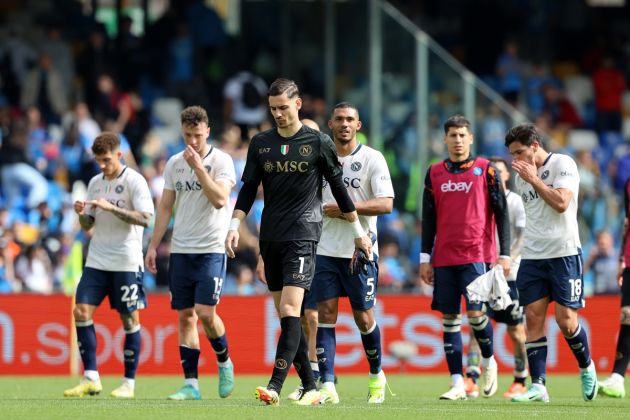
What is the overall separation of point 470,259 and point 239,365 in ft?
22.7

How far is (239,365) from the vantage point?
20.2 metres

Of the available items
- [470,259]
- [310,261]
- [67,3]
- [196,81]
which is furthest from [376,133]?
[310,261]

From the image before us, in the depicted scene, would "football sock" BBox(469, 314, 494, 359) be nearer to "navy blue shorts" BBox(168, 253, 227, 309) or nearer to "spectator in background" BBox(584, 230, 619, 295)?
"navy blue shorts" BBox(168, 253, 227, 309)

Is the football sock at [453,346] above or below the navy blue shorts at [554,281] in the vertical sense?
below

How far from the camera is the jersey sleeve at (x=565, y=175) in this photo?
1324 centimetres

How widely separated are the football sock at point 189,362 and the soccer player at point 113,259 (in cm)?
72

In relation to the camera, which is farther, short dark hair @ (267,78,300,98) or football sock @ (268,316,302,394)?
short dark hair @ (267,78,300,98)

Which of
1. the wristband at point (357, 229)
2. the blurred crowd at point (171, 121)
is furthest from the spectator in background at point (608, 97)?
the wristband at point (357, 229)

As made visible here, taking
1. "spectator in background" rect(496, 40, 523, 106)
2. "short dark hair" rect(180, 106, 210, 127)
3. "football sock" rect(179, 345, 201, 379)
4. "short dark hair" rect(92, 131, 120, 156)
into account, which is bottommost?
"football sock" rect(179, 345, 201, 379)

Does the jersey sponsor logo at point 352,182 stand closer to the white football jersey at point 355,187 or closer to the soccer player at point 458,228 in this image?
the white football jersey at point 355,187

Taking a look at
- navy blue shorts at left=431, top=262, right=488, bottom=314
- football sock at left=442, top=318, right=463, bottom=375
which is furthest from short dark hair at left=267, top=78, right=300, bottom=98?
football sock at left=442, top=318, right=463, bottom=375

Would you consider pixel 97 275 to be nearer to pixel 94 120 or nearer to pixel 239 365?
pixel 239 365

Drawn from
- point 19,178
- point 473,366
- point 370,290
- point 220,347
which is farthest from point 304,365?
point 19,178

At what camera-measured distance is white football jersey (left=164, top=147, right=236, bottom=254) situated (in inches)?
547
